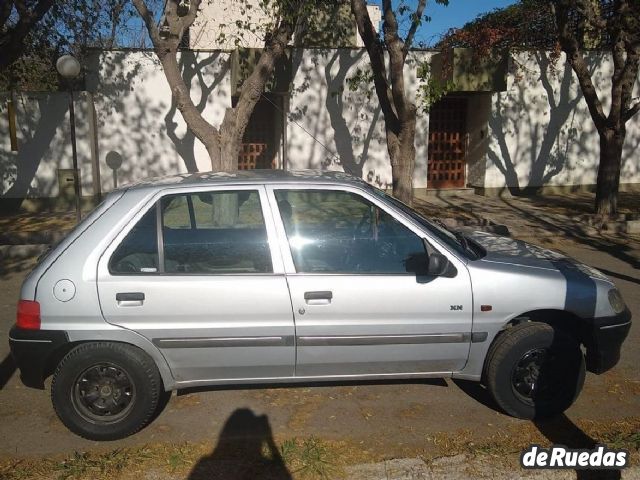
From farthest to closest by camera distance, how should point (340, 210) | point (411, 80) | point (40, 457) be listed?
point (411, 80) < point (340, 210) < point (40, 457)

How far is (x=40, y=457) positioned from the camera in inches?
139

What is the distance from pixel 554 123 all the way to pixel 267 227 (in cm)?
1300

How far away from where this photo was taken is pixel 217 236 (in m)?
3.94

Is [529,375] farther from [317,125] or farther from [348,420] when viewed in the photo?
[317,125]

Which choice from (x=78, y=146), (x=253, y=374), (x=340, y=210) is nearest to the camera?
(x=253, y=374)

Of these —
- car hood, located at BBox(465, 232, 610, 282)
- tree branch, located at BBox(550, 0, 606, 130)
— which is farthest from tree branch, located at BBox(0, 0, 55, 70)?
car hood, located at BBox(465, 232, 610, 282)

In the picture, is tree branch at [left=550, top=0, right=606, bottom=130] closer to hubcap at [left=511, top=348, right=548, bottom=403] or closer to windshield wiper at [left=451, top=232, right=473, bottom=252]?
windshield wiper at [left=451, top=232, right=473, bottom=252]

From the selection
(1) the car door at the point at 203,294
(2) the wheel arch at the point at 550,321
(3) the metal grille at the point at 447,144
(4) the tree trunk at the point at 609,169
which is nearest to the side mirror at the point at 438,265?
(2) the wheel arch at the point at 550,321

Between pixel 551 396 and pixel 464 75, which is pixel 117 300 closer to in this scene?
pixel 551 396

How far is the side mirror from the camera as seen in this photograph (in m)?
3.60

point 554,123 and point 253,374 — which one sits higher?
point 554,123

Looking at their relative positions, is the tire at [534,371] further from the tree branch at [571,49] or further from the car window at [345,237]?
the tree branch at [571,49]

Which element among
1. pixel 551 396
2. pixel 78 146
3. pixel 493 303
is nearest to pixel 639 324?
pixel 551 396

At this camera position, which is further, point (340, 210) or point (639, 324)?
point (639, 324)
